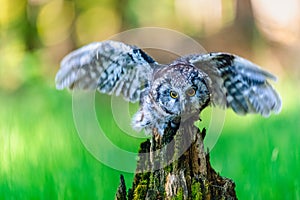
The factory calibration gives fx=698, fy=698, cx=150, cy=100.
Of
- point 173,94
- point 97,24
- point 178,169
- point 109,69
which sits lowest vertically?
point 178,169

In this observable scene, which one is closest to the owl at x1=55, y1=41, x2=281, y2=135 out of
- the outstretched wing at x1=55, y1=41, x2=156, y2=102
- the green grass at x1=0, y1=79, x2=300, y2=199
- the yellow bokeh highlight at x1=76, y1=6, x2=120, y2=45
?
the outstretched wing at x1=55, y1=41, x2=156, y2=102

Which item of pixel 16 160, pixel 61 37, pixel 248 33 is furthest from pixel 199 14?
pixel 16 160

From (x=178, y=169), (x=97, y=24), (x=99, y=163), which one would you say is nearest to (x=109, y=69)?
(x=99, y=163)

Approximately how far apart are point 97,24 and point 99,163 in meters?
1.34

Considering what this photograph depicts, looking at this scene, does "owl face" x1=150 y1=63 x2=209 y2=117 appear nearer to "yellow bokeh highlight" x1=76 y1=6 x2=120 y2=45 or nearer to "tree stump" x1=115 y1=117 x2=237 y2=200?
"tree stump" x1=115 y1=117 x2=237 y2=200

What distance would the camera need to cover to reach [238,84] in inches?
74.0

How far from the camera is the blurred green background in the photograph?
204 centimetres

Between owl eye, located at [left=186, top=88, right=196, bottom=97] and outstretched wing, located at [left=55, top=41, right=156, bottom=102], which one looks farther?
outstretched wing, located at [left=55, top=41, right=156, bottom=102]

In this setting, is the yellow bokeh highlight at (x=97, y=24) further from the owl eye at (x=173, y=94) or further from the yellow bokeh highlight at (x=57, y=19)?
the owl eye at (x=173, y=94)

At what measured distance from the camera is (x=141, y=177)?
1636 millimetres

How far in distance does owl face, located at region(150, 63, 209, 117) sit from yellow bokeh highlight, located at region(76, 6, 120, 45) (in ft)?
5.46

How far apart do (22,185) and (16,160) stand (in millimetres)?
105

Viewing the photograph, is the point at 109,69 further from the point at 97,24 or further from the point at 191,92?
the point at 97,24

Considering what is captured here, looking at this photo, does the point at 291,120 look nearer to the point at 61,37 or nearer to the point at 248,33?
the point at 248,33
